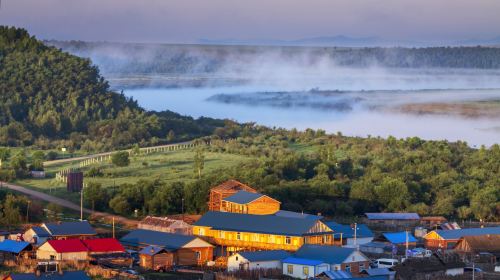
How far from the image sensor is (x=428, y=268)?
35094 millimetres

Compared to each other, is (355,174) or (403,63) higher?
(403,63)

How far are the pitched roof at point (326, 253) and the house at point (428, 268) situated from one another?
1215mm

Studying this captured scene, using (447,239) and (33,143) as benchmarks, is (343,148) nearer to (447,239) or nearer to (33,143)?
(33,143)

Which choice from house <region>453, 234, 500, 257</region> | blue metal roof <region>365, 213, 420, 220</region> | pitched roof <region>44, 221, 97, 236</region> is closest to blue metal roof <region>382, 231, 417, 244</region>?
house <region>453, 234, 500, 257</region>

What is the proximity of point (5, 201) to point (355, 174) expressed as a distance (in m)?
14.1

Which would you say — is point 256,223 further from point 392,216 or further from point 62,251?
point 392,216

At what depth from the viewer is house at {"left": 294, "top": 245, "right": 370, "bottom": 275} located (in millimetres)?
34281

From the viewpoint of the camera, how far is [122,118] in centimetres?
6719

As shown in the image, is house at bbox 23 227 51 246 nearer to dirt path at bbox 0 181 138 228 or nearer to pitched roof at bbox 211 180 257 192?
dirt path at bbox 0 181 138 228

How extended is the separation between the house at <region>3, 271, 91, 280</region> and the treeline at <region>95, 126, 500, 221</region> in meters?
12.8

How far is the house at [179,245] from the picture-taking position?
36.3 metres

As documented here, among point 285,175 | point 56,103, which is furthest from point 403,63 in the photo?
point 285,175

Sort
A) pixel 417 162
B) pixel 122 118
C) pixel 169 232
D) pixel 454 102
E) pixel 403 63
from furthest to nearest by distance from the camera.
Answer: pixel 403 63
pixel 454 102
pixel 122 118
pixel 417 162
pixel 169 232

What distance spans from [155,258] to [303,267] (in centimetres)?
366
